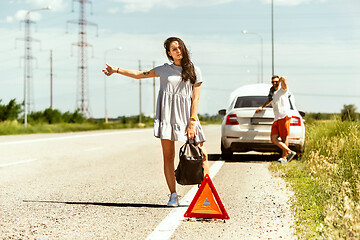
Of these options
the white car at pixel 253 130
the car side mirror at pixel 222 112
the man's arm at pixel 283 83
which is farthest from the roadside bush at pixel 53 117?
the man's arm at pixel 283 83

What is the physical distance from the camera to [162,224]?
229 inches

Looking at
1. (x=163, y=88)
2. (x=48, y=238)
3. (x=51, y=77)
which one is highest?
(x=51, y=77)

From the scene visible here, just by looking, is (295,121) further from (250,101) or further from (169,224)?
(169,224)

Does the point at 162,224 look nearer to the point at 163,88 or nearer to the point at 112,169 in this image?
the point at 163,88

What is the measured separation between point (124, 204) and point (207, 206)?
1454 mm

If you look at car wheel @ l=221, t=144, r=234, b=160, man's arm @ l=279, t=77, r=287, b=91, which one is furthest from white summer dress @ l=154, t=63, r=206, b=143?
car wheel @ l=221, t=144, r=234, b=160

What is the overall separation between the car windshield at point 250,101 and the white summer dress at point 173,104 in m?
7.70

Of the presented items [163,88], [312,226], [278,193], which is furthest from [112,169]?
[312,226]

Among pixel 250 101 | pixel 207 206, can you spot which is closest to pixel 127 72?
pixel 207 206

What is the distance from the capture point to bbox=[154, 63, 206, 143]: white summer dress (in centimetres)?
655

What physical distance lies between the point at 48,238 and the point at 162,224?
3.89 ft

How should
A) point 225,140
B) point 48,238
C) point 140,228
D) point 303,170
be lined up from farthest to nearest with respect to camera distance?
1. point 225,140
2. point 303,170
3. point 140,228
4. point 48,238

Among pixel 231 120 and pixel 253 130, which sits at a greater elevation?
pixel 231 120

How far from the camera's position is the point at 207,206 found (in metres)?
6.03
